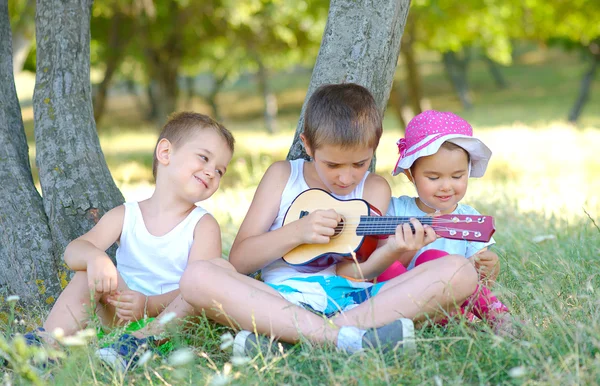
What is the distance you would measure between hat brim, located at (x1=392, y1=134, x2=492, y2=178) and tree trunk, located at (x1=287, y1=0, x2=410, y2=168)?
0.62 meters

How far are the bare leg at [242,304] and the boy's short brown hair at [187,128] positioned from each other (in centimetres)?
74

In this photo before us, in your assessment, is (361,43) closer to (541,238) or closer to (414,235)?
(414,235)

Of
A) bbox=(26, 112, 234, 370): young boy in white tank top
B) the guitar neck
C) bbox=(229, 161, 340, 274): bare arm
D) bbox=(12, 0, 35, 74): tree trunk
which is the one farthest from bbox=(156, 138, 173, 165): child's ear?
bbox=(12, 0, 35, 74): tree trunk

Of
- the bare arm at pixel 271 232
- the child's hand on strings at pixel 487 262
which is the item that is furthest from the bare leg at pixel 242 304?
the child's hand on strings at pixel 487 262

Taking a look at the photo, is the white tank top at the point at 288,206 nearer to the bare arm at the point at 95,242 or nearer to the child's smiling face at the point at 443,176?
the child's smiling face at the point at 443,176

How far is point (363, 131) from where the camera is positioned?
311cm

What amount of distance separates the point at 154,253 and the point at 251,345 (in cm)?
83

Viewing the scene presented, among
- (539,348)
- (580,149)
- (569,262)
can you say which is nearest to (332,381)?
(539,348)

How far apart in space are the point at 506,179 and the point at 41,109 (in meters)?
6.21

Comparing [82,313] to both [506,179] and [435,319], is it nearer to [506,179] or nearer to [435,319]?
[435,319]

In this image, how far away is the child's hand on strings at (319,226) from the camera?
299cm

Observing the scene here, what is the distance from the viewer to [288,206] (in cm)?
335

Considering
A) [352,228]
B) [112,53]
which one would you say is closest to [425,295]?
[352,228]

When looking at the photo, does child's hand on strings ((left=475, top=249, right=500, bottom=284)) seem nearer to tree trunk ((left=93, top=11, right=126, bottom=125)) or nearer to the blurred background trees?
the blurred background trees
